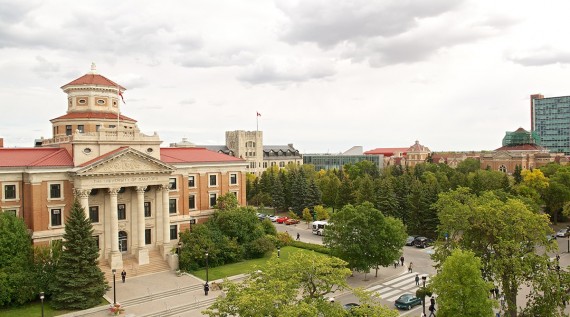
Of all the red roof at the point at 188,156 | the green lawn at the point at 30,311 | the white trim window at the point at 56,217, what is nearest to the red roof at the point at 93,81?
the red roof at the point at 188,156

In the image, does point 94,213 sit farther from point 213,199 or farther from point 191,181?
point 213,199

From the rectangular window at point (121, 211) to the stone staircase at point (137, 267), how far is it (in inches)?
159

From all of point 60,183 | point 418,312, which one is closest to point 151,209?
point 60,183

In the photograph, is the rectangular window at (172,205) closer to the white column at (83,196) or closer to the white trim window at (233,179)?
the white trim window at (233,179)

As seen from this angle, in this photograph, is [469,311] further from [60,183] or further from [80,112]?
[80,112]

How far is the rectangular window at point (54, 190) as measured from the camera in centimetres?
4083

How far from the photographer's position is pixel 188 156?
172ft

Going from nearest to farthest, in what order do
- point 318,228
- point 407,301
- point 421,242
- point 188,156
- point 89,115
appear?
point 407,301 < point 89,115 < point 188,156 < point 421,242 < point 318,228

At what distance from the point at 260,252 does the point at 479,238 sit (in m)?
24.6

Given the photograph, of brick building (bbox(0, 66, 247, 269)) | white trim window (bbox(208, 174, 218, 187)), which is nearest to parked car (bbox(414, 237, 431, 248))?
brick building (bbox(0, 66, 247, 269))

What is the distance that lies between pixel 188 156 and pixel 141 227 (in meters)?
11.5

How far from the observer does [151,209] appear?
155ft

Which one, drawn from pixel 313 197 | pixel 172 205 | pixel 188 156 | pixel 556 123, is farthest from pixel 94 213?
pixel 556 123

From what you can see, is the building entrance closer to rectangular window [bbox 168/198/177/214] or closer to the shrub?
rectangular window [bbox 168/198/177/214]
